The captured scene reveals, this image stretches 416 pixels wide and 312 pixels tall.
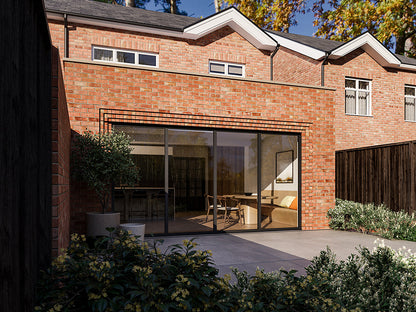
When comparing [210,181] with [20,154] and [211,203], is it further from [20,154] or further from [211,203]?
[20,154]

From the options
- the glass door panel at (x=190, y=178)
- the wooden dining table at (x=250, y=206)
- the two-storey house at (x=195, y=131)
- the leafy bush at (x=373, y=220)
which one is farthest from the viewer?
the wooden dining table at (x=250, y=206)

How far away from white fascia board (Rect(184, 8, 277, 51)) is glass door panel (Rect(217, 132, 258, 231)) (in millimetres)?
4638

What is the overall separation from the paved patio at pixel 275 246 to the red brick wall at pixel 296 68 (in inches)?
272

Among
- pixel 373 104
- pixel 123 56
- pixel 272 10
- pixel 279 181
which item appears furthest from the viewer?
pixel 272 10

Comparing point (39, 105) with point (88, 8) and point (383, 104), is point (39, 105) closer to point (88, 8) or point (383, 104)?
point (88, 8)

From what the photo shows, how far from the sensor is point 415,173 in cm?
839

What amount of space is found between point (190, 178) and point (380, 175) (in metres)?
5.71

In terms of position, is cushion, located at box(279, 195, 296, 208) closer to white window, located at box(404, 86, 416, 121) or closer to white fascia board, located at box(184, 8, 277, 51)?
white fascia board, located at box(184, 8, 277, 51)

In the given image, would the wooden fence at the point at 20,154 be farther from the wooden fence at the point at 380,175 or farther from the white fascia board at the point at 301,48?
the white fascia board at the point at 301,48

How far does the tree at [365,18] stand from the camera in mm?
18094

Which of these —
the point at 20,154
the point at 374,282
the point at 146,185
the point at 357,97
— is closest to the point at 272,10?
the point at 357,97

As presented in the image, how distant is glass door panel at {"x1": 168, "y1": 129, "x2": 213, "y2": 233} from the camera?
7949 millimetres

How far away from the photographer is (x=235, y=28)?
39.1 ft

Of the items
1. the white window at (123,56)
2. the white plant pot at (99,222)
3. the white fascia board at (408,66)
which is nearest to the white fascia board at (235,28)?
the white window at (123,56)
